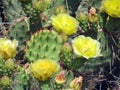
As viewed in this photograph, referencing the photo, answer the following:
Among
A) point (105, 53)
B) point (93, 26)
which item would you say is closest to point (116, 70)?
point (105, 53)

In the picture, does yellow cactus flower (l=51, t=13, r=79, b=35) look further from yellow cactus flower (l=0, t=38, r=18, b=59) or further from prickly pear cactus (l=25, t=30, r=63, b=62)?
yellow cactus flower (l=0, t=38, r=18, b=59)

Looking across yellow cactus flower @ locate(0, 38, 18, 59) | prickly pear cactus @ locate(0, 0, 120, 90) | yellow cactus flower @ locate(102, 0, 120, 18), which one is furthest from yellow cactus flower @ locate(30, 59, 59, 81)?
yellow cactus flower @ locate(102, 0, 120, 18)

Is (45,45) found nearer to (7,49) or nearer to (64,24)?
(64,24)

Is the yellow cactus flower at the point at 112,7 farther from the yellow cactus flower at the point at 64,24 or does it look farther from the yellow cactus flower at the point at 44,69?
the yellow cactus flower at the point at 44,69

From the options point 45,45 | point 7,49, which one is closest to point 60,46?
point 45,45

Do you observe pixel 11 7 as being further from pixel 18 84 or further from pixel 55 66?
pixel 55 66
